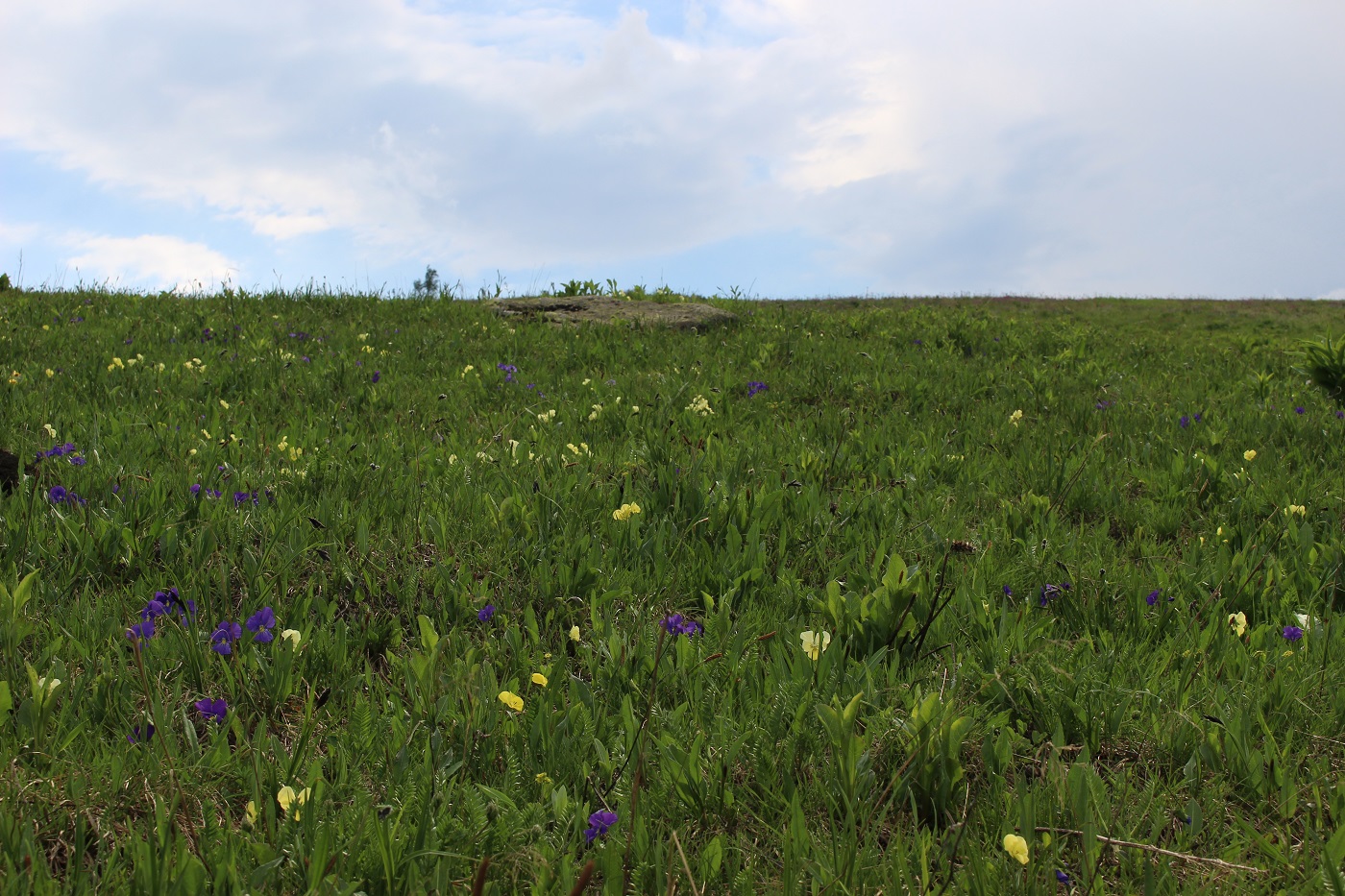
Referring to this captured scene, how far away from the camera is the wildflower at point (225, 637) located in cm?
240

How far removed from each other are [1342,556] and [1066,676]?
2.11 meters

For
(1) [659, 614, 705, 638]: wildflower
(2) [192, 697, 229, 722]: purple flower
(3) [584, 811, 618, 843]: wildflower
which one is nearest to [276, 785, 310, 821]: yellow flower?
(2) [192, 697, 229, 722]: purple flower

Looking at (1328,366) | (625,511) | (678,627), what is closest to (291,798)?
(678,627)

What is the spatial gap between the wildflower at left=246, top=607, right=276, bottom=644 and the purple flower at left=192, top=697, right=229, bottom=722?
0.32 m

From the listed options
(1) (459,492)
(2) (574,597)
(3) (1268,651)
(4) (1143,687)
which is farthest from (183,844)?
(3) (1268,651)

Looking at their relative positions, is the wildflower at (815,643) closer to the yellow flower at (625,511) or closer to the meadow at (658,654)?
the meadow at (658,654)

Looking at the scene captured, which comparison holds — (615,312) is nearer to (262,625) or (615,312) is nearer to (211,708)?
(262,625)

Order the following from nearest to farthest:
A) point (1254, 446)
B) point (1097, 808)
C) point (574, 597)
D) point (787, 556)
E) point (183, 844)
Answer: point (183, 844) → point (1097, 808) → point (574, 597) → point (787, 556) → point (1254, 446)

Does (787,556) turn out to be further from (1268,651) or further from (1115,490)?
(1115,490)

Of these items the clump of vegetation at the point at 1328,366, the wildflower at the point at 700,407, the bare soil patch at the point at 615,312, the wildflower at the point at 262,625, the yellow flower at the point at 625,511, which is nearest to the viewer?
the wildflower at the point at 262,625

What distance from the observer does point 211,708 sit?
2.18 metres

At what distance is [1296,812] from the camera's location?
2039 millimetres

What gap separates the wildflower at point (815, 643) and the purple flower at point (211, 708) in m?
1.65

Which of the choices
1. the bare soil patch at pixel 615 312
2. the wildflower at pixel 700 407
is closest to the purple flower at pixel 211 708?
the wildflower at pixel 700 407
